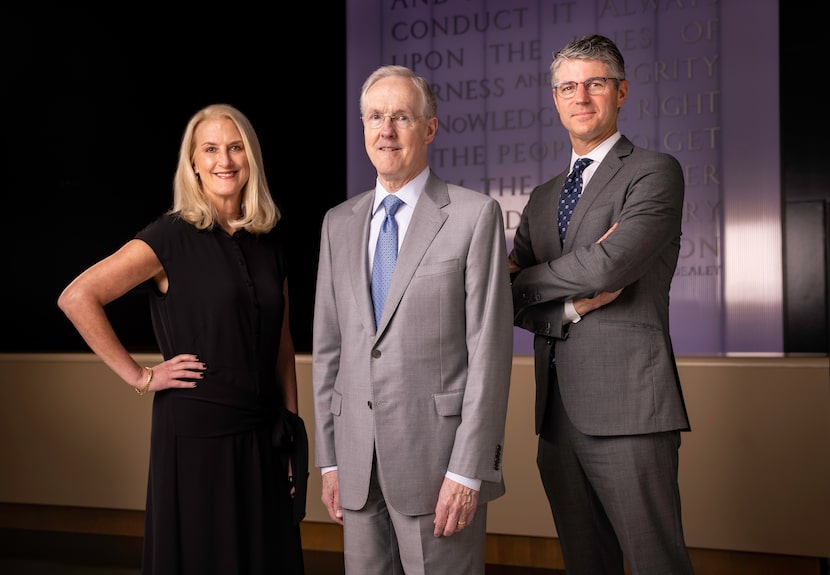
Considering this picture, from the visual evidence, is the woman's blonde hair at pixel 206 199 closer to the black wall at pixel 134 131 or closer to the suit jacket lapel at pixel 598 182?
the suit jacket lapel at pixel 598 182

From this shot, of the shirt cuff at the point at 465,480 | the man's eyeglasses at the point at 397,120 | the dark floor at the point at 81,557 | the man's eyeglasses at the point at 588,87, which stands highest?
the man's eyeglasses at the point at 588,87

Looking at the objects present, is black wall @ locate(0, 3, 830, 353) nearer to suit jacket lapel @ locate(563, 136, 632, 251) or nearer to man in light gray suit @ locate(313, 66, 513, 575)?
suit jacket lapel @ locate(563, 136, 632, 251)

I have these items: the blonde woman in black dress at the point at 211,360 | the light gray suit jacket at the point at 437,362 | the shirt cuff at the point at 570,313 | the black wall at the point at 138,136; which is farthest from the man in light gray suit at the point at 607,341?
the black wall at the point at 138,136

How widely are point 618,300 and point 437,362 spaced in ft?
2.10

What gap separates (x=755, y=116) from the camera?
226 inches

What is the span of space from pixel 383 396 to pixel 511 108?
464 cm

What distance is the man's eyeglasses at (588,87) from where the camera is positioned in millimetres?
2402

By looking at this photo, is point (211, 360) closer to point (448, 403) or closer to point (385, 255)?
point (385, 255)

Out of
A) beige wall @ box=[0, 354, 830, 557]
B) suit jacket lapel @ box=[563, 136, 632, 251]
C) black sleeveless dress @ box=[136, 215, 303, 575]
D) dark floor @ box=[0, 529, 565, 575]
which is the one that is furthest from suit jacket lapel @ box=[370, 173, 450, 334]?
dark floor @ box=[0, 529, 565, 575]

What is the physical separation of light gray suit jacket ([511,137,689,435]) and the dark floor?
1.99m

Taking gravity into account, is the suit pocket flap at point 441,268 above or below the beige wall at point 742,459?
above

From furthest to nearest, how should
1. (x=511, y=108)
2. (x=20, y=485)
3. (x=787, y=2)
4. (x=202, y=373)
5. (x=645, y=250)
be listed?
(x=511, y=108) < (x=787, y=2) < (x=20, y=485) < (x=202, y=373) < (x=645, y=250)

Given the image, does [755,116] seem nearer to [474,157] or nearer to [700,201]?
[700,201]

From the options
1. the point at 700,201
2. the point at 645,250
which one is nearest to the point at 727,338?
the point at 700,201
